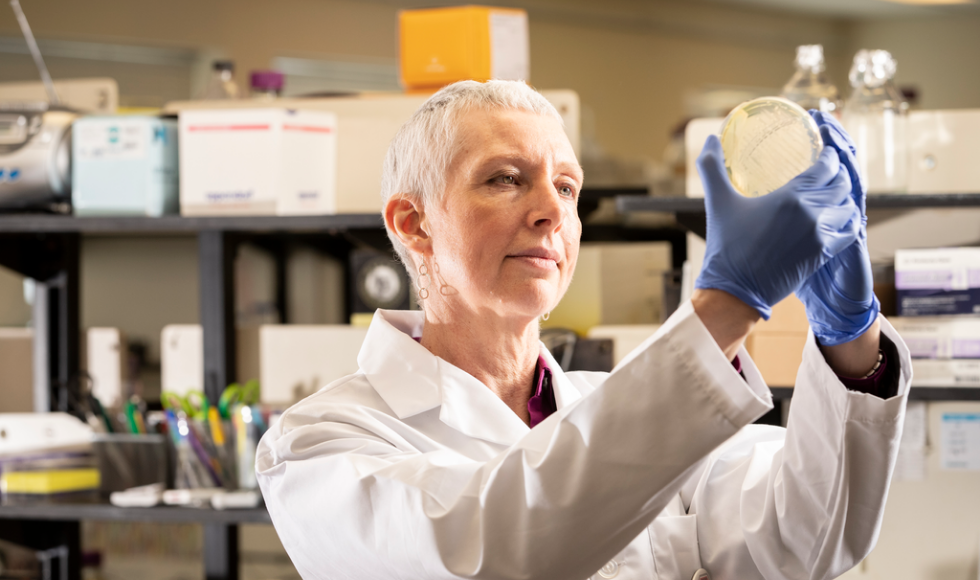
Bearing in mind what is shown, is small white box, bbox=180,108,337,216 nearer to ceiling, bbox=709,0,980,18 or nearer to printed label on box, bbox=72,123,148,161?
printed label on box, bbox=72,123,148,161

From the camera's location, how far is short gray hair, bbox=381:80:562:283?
1077 millimetres

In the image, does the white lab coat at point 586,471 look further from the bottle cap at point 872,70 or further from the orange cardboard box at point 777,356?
the bottle cap at point 872,70

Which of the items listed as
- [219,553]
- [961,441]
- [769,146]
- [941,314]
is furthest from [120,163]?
[961,441]

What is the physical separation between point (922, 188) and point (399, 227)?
1149mm

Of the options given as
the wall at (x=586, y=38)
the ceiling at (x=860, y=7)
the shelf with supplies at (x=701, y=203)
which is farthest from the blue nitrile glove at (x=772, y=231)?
the ceiling at (x=860, y=7)

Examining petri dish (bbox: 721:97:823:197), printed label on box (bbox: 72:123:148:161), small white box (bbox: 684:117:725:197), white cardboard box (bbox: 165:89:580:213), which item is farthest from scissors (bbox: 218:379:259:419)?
petri dish (bbox: 721:97:823:197)

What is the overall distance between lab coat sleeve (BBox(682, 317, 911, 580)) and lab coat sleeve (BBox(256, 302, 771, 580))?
0.18m

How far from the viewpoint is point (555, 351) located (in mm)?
1879

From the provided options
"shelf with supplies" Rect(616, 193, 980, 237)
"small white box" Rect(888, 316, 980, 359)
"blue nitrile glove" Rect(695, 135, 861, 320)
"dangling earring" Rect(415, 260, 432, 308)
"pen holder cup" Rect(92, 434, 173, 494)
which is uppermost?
"shelf with supplies" Rect(616, 193, 980, 237)

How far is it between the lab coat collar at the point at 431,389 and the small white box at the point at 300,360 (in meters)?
0.85

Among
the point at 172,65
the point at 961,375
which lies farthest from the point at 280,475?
the point at 172,65

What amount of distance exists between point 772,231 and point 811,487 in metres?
0.36

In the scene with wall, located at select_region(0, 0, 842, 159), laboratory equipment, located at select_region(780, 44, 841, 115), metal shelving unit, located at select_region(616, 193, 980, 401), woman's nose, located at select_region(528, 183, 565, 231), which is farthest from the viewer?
wall, located at select_region(0, 0, 842, 159)

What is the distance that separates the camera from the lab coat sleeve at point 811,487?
2.87 feet
